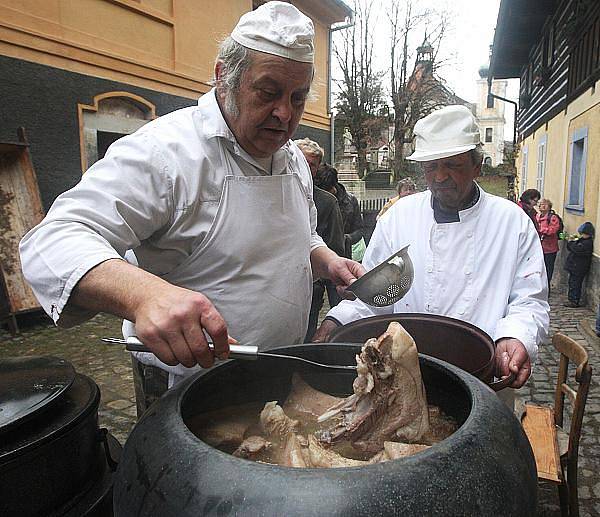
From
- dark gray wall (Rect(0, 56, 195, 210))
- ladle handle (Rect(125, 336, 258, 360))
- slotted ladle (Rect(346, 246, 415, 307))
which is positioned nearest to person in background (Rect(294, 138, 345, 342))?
slotted ladle (Rect(346, 246, 415, 307))

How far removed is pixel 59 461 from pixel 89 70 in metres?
6.79

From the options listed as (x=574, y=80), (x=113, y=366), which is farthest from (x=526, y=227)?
(x=574, y=80)

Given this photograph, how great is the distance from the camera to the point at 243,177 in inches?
67.4

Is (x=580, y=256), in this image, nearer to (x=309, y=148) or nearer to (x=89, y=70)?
(x=309, y=148)

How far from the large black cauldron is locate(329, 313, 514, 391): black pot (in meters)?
0.64

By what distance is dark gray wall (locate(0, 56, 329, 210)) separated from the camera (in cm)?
650

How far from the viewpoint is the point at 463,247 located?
247cm

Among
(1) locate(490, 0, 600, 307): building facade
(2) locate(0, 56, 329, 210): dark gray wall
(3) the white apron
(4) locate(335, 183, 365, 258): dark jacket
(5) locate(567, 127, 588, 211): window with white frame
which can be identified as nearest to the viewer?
(3) the white apron

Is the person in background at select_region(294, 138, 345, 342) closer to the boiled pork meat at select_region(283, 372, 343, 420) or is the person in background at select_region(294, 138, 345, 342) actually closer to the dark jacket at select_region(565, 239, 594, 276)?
the boiled pork meat at select_region(283, 372, 343, 420)

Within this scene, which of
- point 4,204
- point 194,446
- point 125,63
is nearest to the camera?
point 194,446

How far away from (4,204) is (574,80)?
9.62 m

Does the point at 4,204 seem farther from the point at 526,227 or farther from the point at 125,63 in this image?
the point at 526,227

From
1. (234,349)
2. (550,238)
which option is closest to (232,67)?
(234,349)

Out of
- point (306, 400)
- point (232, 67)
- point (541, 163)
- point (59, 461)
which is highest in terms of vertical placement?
point (541, 163)
